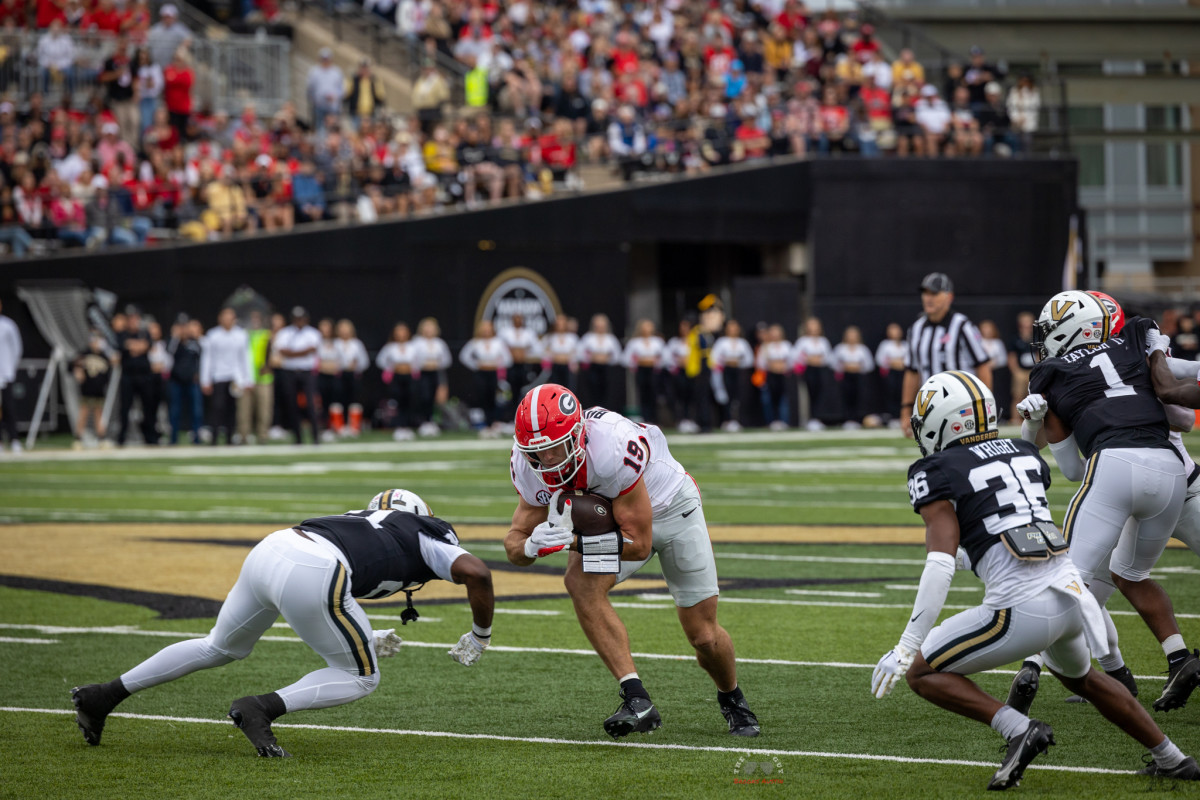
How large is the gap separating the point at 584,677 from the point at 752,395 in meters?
18.6

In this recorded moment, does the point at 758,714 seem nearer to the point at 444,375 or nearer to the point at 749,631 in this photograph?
the point at 749,631

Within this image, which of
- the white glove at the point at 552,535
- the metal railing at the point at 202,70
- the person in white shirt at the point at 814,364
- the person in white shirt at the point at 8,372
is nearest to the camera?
the white glove at the point at 552,535

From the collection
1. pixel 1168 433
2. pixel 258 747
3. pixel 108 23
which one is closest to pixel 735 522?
pixel 1168 433

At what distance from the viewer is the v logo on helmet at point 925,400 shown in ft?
15.9

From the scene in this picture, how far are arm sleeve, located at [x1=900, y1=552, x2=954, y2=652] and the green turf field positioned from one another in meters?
0.48

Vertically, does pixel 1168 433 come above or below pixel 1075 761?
above

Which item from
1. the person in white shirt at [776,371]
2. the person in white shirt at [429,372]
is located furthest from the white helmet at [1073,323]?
the person in white shirt at [776,371]

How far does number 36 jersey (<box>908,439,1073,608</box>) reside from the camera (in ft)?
15.0

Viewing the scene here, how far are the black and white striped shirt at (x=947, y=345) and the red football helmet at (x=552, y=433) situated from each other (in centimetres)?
627

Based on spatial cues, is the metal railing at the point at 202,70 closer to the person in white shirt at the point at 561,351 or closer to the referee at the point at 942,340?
the person in white shirt at the point at 561,351

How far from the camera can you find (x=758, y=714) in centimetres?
579

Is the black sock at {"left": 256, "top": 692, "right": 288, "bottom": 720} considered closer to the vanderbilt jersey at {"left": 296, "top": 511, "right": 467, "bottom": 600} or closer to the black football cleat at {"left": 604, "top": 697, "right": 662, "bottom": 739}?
the vanderbilt jersey at {"left": 296, "top": 511, "right": 467, "bottom": 600}

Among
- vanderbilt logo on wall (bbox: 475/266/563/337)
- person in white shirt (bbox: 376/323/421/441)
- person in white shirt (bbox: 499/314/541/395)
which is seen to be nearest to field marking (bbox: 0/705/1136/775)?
person in white shirt (bbox: 376/323/421/441)

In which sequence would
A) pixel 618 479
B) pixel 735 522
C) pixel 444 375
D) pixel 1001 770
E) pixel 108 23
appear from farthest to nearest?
pixel 108 23
pixel 444 375
pixel 735 522
pixel 618 479
pixel 1001 770
